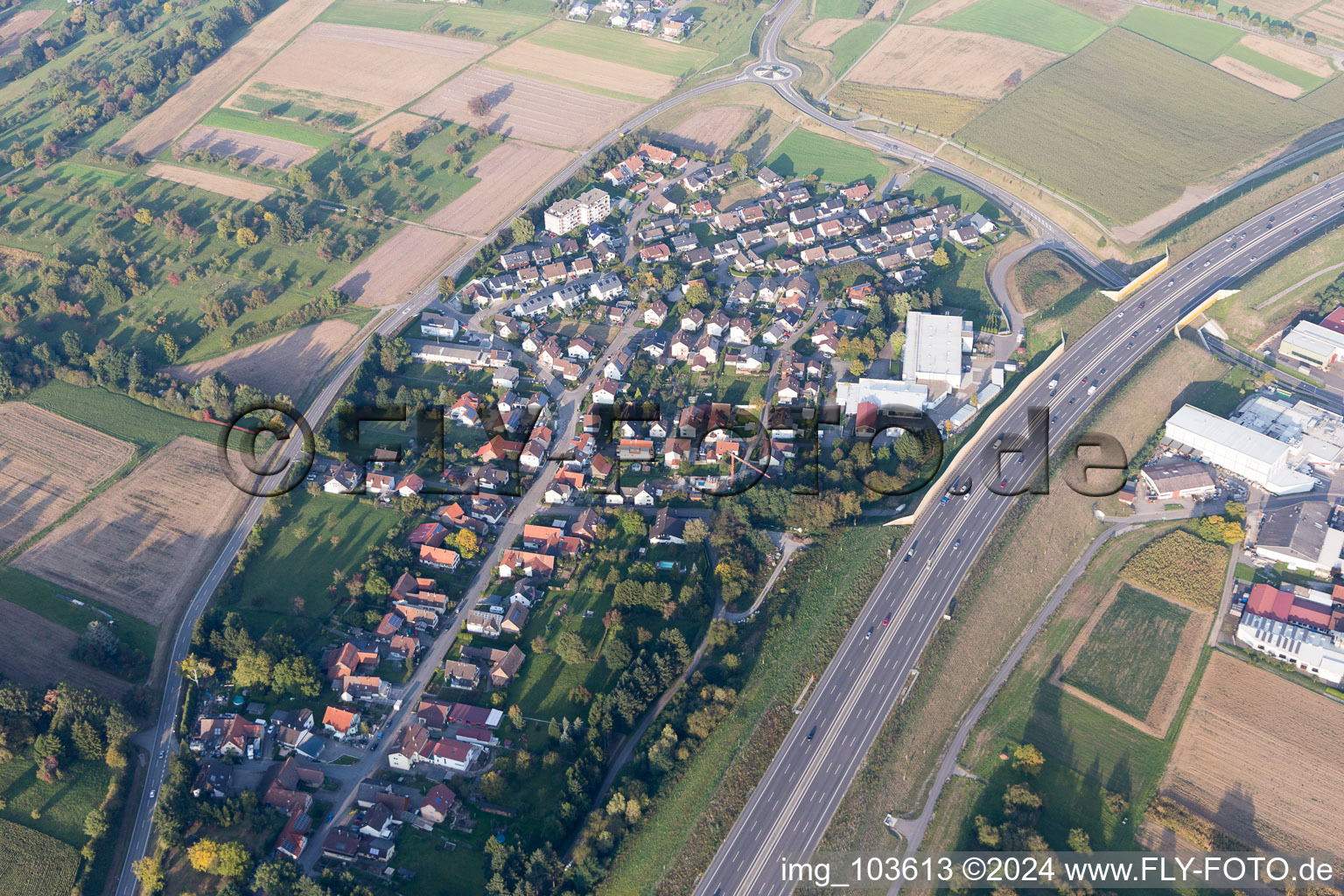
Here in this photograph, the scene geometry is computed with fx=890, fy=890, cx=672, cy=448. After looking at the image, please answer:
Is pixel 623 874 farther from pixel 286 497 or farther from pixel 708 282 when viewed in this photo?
pixel 708 282

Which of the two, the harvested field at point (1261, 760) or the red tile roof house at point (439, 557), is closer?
the harvested field at point (1261, 760)

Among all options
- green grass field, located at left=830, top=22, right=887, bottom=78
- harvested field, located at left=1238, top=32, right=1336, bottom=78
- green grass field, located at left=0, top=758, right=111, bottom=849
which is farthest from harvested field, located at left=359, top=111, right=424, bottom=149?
harvested field, located at left=1238, top=32, right=1336, bottom=78

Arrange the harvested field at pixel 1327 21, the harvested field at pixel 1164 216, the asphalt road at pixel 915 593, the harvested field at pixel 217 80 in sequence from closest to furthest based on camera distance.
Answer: the asphalt road at pixel 915 593
the harvested field at pixel 1164 216
the harvested field at pixel 217 80
the harvested field at pixel 1327 21

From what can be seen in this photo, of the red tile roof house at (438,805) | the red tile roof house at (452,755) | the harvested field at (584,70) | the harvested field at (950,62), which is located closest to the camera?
the red tile roof house at (438,805)

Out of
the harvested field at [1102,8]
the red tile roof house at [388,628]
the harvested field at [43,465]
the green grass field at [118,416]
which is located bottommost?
the red tile roof house at [388,628]

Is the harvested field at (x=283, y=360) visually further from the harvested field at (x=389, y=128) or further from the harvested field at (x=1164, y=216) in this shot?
the harvested field at (x=1164, y=216)

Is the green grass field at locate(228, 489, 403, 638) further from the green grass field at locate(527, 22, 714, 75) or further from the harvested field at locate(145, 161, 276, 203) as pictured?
the green grass field at locate(527, 22, 714, 75)

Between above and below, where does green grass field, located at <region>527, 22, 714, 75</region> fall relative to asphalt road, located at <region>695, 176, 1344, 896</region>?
above

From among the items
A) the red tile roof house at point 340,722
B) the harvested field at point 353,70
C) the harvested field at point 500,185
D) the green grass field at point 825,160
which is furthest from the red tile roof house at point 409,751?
the harvested field at point 353,70
